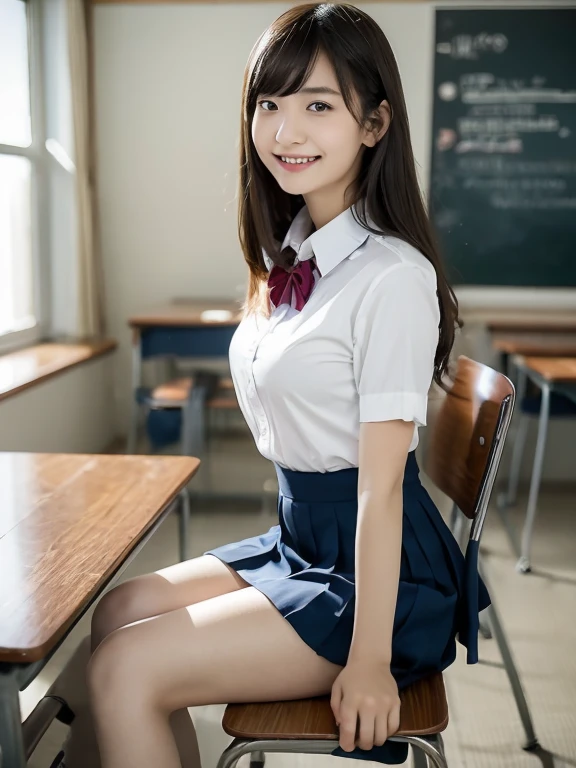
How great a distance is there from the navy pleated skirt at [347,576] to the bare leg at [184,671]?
0.03m

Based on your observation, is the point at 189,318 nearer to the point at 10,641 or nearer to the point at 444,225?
the point at 444,225

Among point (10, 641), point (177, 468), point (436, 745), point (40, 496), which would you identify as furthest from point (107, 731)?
point (177, 468)

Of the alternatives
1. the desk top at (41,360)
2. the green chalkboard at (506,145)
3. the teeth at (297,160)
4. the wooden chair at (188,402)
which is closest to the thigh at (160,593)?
the teeth at (297,160)

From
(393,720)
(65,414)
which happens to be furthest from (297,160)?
(65,414)

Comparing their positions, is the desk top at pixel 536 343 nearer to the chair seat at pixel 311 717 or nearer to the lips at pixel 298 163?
the lips at pixel 298 163

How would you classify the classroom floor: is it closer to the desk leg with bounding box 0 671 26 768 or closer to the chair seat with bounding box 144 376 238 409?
the chair seat with bounding box 144 376 238 409

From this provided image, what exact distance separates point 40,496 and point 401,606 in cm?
63

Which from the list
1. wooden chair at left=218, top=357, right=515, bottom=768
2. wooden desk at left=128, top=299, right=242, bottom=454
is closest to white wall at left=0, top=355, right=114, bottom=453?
wooden desk at left=128, top=299, right=242, bottom=454

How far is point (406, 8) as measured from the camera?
3836mm

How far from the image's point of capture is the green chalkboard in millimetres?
3805

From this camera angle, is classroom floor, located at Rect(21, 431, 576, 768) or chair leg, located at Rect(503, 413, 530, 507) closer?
classroom floor, located at Rect(21, 431, 576, 768)

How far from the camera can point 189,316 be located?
3.41 m

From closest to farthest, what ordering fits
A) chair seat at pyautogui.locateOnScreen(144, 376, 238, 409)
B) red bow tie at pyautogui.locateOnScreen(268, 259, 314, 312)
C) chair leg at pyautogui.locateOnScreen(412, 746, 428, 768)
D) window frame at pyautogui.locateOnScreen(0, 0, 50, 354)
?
red bow tie at pyautogui.locateOnScreen(268, 259, 314, 312) < chair leg at pyautogui.locateOnScreen(412, 746, 428, 768) < chair seat at pyautogui.locateOnScreen(144, 376, 238, 409) < window frame at pyautogui.locateOnScreen(0, 0, 50, 354)

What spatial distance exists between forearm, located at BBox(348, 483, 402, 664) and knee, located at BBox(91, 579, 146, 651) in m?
0.36
